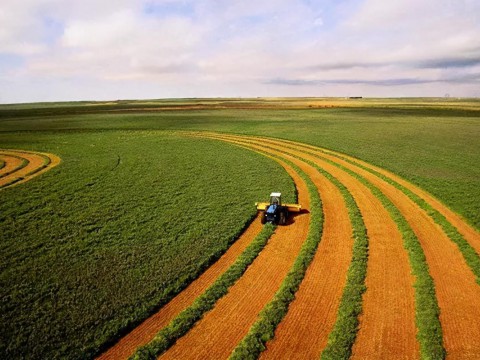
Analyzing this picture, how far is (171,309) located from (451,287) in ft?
43.3

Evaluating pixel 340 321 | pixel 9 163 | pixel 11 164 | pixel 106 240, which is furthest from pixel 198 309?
pixel 9 163

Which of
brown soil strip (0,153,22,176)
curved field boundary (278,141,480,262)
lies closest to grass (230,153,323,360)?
curved field boundary (278,141,480,262)

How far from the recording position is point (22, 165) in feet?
132

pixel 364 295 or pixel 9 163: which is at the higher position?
pixel 9 163

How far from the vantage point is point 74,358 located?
11.5 meters

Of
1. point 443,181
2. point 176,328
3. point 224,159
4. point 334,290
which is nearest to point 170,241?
point 176,328

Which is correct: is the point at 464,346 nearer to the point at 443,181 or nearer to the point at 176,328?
the point at 176,328

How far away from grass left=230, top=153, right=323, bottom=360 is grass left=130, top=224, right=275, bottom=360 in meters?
2.36

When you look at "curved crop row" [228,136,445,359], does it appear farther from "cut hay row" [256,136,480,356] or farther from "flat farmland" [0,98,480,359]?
"cut hay row" [256,136,480,356]

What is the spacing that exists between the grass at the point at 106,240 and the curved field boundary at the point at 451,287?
1114 centimetres

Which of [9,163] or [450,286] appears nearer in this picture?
[450,286]

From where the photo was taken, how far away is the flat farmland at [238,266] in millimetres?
12227

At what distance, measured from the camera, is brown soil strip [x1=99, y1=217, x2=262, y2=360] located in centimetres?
1202

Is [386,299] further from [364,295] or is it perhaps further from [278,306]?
[278,306]
